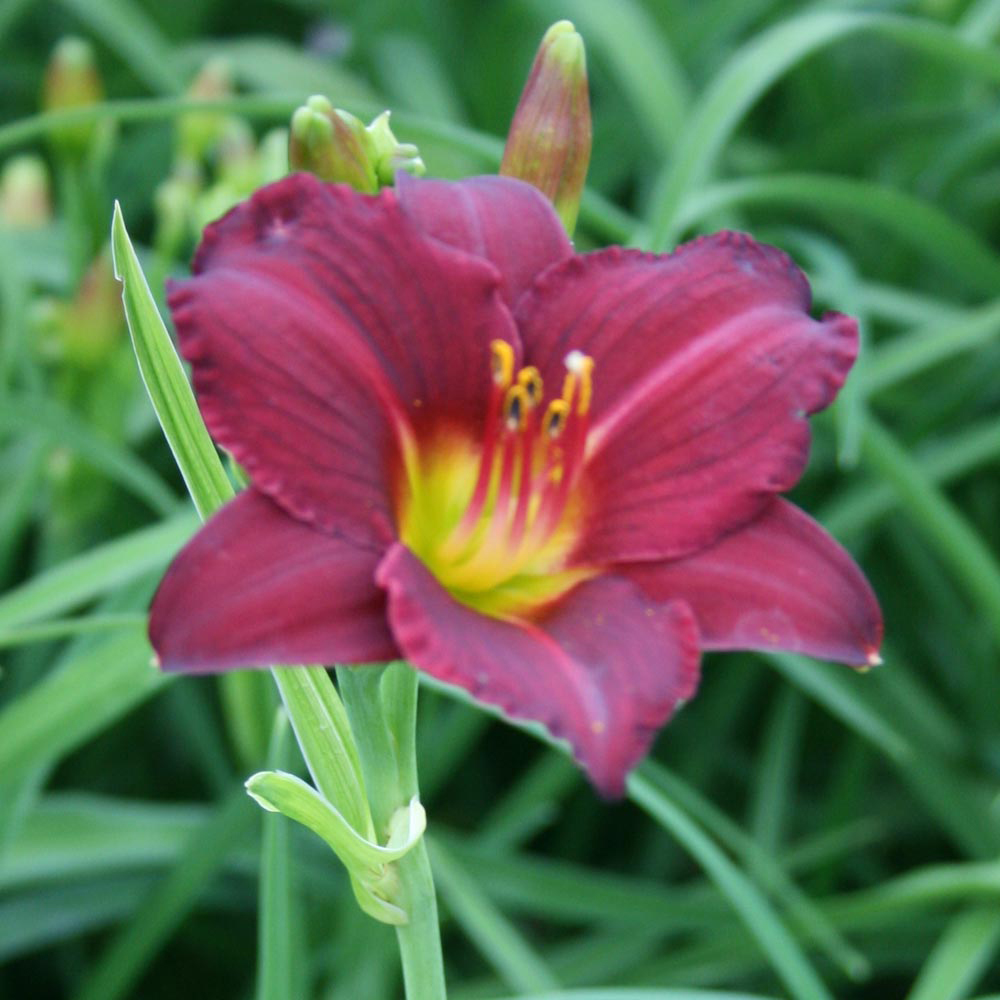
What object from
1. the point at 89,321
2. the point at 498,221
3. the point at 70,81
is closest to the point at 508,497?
the point at 498,221

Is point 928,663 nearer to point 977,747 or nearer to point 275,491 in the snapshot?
point 977,747

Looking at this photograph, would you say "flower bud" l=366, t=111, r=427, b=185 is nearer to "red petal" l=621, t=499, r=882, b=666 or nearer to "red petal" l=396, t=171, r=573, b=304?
"red petal" l=396, t=171, r=573, b=304

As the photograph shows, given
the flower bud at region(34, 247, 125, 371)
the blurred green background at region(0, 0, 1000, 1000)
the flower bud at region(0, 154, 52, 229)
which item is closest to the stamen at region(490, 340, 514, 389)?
the blurred green background at region(0, 0, 1000, 1000)

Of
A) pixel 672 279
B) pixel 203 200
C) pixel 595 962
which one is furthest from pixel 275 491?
pixel 595 962

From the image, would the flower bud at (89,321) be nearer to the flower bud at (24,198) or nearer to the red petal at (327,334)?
the flower bud at (24,198)

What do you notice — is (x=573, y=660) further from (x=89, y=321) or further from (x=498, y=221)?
(x=89, y=321)

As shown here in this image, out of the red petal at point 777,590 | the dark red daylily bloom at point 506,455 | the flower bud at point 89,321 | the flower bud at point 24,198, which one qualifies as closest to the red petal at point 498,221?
the dark red daylily bloom at point 506,455
